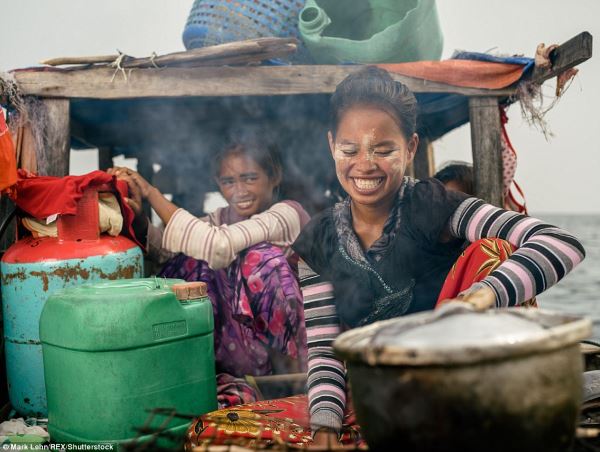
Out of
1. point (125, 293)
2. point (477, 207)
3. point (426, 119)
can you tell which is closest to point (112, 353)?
point (125, 293)

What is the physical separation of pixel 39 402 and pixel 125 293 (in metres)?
1.05

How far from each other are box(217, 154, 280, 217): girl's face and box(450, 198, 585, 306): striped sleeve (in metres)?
1.88

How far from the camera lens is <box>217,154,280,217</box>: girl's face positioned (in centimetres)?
394

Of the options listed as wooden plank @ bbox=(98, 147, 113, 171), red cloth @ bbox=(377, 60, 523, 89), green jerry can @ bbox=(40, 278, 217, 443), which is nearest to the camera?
green jerry can @ bbox=(40, 278, 217, 443)

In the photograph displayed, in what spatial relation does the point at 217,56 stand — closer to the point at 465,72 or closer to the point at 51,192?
the point at 51,192

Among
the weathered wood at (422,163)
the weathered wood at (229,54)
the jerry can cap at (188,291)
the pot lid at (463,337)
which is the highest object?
the weathered wood at (229,54)

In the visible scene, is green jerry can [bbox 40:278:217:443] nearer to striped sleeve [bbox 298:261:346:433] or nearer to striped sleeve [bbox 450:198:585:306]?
striped sleeve [bbox 298:261:346:433]

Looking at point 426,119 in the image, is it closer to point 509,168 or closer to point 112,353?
point 509,168

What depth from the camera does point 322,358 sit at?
247cm

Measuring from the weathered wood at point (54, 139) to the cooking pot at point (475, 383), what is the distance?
9.43ft

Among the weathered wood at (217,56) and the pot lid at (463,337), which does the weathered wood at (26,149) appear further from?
the pot lid at (463,337)

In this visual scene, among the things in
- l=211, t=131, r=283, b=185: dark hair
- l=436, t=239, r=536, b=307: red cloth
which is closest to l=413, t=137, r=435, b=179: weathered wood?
l=211, t=131, r=283, b=185: dark hair

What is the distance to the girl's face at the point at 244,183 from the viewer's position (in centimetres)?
394

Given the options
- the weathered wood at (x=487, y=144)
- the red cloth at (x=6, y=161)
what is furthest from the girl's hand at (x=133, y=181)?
the weathered wood at (x=487, y=144)
